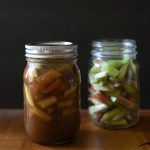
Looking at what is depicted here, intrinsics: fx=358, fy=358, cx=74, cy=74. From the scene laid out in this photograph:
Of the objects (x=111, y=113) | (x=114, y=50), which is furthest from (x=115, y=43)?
(x=111, y=113)

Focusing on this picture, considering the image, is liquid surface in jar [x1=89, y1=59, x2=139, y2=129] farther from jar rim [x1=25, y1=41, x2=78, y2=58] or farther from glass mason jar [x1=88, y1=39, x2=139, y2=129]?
jar rim [x1=25, y1=41, x2=78, y2=58]

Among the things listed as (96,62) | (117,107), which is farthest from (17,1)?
(117,107)

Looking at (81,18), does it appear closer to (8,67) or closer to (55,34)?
(55,34)

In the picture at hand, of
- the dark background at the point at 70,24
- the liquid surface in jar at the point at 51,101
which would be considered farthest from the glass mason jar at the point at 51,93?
the dark background at the point at 70,24

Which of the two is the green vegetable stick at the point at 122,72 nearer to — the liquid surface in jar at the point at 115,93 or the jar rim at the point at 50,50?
the liquid surface in jar at the point at 115,93

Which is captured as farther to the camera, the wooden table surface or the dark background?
the dark background

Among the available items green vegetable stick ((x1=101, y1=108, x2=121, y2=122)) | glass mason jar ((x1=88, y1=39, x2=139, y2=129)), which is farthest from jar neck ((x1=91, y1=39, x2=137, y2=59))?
green vegetable stick ((x1=101, y1=108, x2=121, y2=122))
